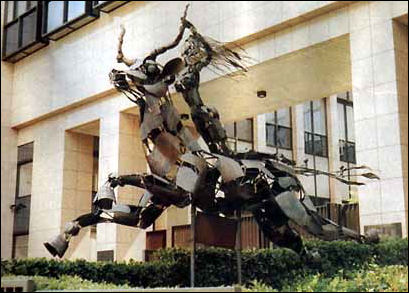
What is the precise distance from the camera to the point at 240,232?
27.6 feet

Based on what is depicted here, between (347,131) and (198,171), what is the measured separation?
2512mm

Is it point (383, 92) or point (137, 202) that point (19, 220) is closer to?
point (137, 202)

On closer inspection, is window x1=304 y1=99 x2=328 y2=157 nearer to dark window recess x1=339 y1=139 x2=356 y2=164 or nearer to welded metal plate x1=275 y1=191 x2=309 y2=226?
dark window recess x1=339 y1=139 x2=356 y2=164

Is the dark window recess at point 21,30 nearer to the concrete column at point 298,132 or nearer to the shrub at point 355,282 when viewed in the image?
the concrete column at point 298,132

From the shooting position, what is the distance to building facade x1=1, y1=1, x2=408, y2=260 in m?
8.66

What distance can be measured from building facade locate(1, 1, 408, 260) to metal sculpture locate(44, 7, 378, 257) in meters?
0.48

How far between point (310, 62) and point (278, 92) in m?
1.09

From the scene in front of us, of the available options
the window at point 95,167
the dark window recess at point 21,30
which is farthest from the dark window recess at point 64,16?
the window at point 95,167

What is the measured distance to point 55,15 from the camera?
1316 centimetres

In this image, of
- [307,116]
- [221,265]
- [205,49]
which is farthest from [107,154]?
[221,265]

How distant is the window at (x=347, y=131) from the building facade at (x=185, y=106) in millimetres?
33

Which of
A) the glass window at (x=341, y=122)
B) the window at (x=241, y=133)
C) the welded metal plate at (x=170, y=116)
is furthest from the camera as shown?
the window at (x=241, y=133)

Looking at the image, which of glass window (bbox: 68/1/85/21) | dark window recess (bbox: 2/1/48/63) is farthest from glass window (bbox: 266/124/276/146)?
glass window (bbox: 68/1/85/21)

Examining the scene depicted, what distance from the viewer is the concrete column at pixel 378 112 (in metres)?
8.21
